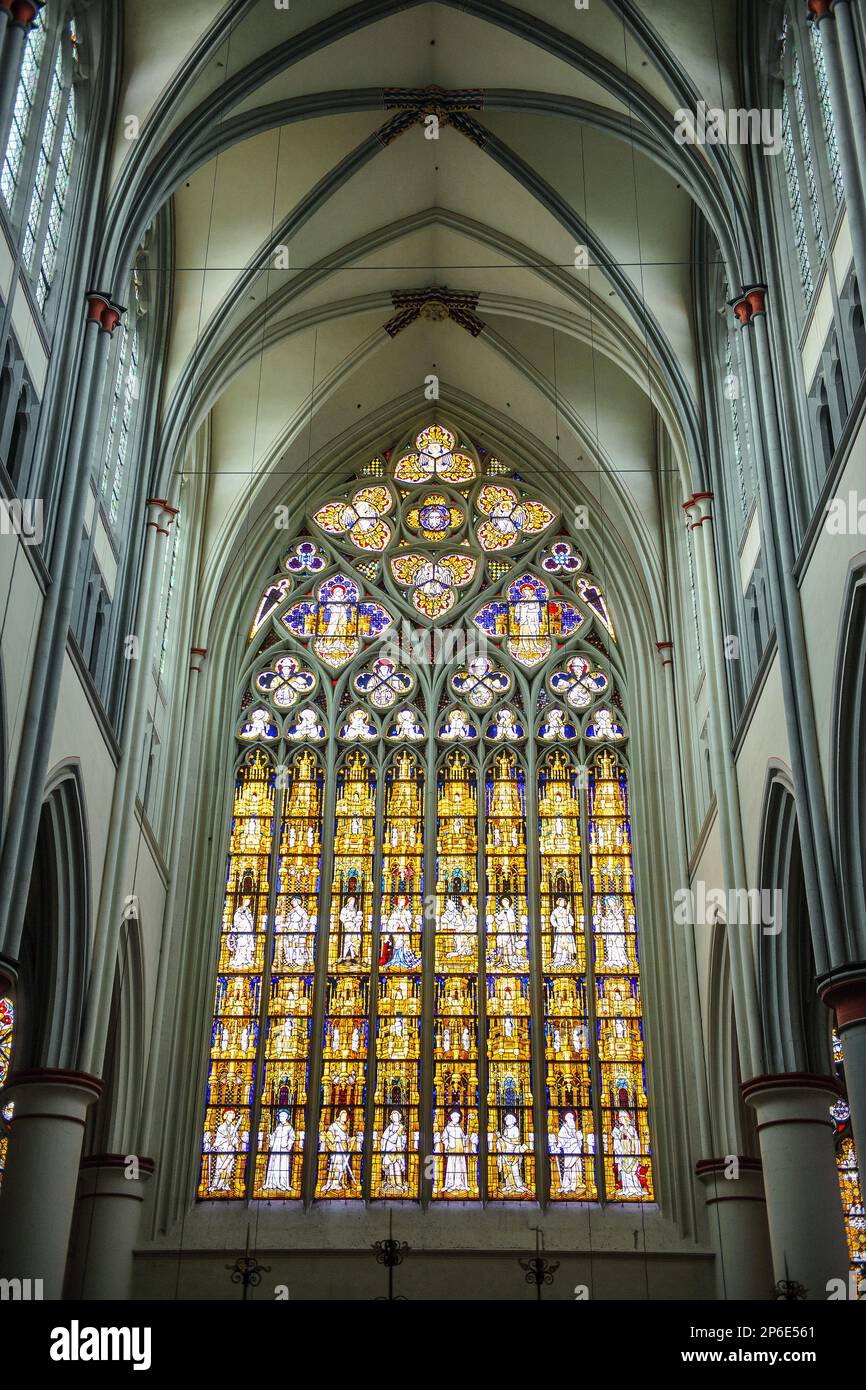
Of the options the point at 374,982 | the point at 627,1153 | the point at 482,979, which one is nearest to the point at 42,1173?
the point at 374,982

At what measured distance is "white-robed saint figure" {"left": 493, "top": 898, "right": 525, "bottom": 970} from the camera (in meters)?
20.6

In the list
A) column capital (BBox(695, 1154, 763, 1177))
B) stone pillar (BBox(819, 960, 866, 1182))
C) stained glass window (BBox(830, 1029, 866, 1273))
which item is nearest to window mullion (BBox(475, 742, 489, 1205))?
column capital (BBox(695, 1154, 763, 1177))

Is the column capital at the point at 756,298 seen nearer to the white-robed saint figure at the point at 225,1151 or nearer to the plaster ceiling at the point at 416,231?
the plaster ceiling at the point at 416,231

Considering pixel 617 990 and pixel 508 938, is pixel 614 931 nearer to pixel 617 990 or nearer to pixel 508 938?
pixel 617 990

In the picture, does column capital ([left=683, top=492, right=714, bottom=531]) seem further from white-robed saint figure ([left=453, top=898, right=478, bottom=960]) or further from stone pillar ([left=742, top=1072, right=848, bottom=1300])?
stone pillar ([left=742, top=1072, right=848, bottom=1300])

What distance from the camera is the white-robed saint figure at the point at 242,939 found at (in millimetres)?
20656

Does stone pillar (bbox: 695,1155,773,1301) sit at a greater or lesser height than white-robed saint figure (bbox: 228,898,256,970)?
lesser

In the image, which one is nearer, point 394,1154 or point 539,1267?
point 539,1267

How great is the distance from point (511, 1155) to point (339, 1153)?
7.07 ft

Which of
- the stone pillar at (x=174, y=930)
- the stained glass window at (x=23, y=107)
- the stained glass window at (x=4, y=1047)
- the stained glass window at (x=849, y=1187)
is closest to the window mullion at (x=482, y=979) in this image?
the stone pillar at (x=174, y=930)

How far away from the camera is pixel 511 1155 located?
19359 mm

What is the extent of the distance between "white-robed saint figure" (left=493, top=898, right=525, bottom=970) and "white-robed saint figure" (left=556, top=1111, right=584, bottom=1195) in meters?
2.15

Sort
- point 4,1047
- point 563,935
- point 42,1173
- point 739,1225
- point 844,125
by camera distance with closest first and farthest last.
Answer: point 844,125 → point 42,1173 → point 739,1225 → point 4,1047 → point 563,935

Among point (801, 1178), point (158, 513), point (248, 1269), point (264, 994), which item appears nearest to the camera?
point (801, 1178)
